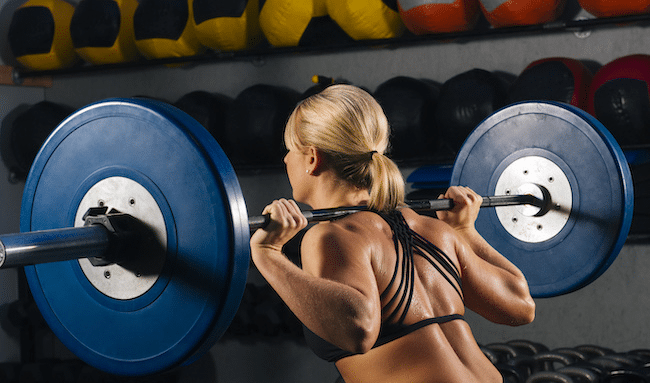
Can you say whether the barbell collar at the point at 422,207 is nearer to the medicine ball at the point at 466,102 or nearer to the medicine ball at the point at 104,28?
the medicine ball at the point at 466,102

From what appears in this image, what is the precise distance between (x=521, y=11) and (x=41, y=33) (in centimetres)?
254

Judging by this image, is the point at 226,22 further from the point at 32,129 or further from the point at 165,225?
the point at 165,225

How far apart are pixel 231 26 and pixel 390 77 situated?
2.83 feet

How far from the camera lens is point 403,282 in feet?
4.06

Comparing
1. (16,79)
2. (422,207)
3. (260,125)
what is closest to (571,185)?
(422,207)

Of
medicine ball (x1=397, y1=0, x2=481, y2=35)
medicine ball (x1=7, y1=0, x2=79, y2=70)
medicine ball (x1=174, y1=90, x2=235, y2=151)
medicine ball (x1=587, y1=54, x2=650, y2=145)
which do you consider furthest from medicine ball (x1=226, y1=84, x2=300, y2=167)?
medicine ball (x1=587, y1=54, x2=650, y2=145)

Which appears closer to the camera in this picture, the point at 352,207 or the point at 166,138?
the point at 166,138

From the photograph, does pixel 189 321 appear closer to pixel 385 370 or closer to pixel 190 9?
pixel 385 370

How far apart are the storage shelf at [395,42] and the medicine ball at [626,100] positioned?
252 mm

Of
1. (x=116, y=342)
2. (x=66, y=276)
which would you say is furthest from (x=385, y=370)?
(x=66, y=276)

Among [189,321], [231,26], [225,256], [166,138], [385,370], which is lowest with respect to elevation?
[385,370]

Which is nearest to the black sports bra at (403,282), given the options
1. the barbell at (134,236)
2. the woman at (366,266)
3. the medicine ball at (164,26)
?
the woman at (366,266)

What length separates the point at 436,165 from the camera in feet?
10.6

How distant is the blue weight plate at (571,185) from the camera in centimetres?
199
